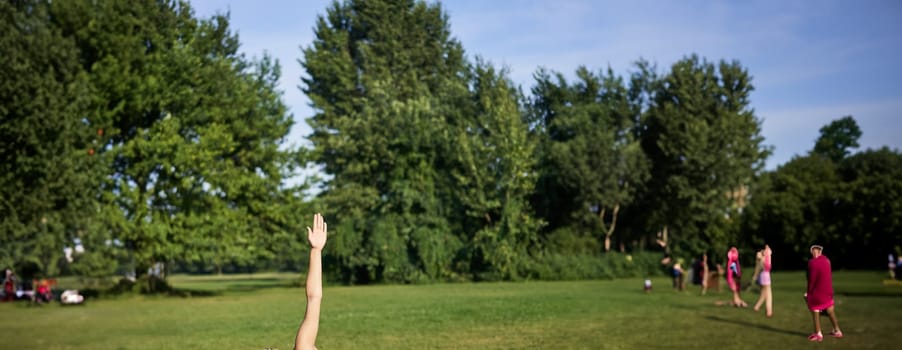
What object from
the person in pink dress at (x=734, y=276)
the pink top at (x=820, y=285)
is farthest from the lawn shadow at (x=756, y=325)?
the person in pink dress at (x=734, y=276)

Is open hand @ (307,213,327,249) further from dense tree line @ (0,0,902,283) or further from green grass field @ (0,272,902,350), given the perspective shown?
dense tree line @ (0,0,902,283)

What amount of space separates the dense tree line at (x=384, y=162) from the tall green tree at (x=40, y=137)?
0.36 ft

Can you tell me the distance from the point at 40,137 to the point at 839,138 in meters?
104

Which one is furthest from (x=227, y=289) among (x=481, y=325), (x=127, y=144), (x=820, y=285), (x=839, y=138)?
(x=839, y=138)

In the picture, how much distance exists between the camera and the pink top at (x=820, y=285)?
17.7 metres

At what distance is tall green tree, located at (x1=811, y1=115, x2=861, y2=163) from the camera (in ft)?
354

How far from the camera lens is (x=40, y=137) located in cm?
3741

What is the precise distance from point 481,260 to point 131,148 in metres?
28.0

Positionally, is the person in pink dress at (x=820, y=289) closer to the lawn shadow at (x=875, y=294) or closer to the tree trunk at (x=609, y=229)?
the lawn shadow at (x=875, y=294)

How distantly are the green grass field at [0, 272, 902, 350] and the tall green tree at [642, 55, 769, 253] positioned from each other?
30911mm

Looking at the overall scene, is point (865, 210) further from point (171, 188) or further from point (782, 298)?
point (171, 188)

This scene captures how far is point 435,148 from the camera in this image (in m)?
61.8

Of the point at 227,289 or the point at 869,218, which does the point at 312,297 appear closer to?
the point at 227,289

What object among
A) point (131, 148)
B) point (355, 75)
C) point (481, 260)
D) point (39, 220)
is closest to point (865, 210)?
point (481, 260)
